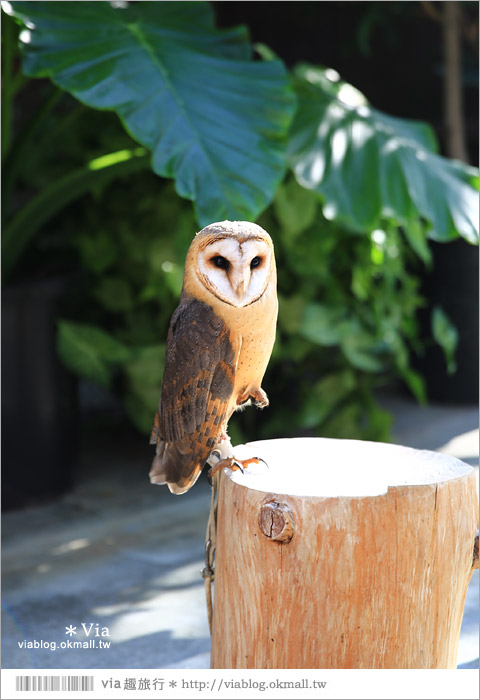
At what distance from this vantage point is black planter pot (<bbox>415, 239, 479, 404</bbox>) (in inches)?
181

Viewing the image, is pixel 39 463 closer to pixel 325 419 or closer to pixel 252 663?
pixel 325 419

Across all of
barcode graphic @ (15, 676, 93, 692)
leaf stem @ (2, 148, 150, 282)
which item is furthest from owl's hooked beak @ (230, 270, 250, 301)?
leaf stem @ (2, 148, 150, 282)

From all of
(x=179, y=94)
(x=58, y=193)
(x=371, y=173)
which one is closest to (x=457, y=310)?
(x=371, y=173)

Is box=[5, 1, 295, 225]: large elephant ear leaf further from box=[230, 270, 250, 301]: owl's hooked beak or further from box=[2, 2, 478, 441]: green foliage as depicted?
box=[230, 270, 250, 301]: owl's hooked beak

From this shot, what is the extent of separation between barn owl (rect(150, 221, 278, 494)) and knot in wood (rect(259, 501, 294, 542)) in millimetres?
184

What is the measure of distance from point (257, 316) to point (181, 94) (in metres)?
1.20

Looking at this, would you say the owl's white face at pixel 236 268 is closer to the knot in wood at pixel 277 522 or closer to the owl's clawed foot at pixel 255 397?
the owl's clawed foot at pixel 255 397

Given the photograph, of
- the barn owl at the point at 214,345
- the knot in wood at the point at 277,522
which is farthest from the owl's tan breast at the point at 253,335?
the knot in wood at the point at 277,522

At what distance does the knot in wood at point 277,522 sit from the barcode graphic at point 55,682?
1.32 feet

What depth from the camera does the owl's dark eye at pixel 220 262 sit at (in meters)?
1.56

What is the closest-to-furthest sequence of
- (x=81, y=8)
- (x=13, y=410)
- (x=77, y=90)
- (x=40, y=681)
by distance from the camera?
1. (x=40, y=681)
2. (x=77, y=90)
3. (x=81, y=8)
4. (x=13, y=410)

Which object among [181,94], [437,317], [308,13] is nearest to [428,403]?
[437,317]

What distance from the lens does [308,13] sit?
15.9 feet

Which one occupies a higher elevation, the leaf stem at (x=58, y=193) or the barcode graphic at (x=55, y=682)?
the leaf stem at (x=58, y=193)
